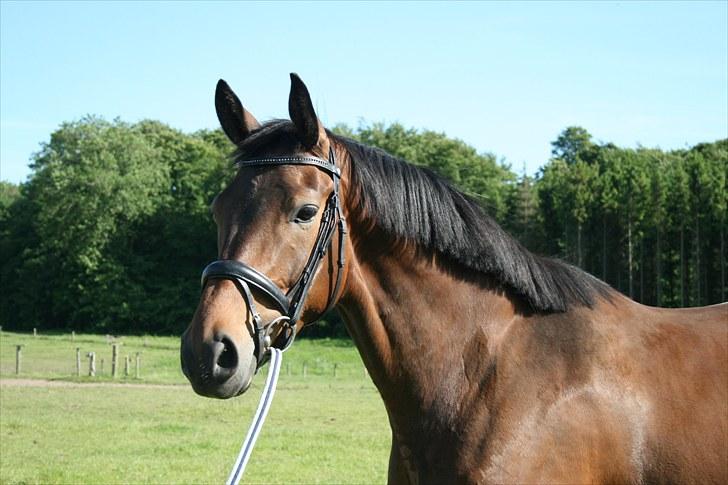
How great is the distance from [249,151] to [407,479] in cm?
166

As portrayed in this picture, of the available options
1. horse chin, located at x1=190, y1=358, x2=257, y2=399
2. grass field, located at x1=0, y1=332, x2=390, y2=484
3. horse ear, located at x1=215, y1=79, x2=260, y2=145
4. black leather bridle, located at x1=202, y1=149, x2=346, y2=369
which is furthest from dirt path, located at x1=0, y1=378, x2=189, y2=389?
horse chin, located at x1=190, y1=358, x2=257, y2=399

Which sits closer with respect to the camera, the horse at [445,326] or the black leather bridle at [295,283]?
the black leather bridle at [295,283]

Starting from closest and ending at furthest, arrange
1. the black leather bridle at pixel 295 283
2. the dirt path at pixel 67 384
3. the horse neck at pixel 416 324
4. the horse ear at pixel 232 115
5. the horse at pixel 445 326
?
the black leather bridle at pixel 295 283 < the horse at pixel 445 326 < the horse neck at pixel 416 324 < the horse ear at pixel 232 115 < the dirt path at pixel 67 384

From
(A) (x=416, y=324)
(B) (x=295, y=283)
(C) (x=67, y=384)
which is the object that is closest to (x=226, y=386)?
(B) (x=295, y=283)

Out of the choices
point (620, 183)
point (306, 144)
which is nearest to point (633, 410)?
point (306, 144)

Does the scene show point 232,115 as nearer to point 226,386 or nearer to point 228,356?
point 228,356

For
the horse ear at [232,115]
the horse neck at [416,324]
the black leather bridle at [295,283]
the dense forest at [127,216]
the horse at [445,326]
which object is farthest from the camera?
the dense forest at [127,216]

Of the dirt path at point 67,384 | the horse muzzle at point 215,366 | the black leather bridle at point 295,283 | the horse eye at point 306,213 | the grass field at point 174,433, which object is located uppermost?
the horse eye at point 306,213

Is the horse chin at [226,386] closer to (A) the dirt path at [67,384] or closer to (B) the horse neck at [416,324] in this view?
(B) the horse neck at [416,324]

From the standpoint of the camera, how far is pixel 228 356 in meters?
2.72

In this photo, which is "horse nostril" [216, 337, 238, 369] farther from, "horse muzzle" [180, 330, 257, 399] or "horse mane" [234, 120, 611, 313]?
"horse mane" [234, 120, 611, 313]

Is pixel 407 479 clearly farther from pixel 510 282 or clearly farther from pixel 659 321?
pixel 659 321

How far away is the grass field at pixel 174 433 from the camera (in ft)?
35.1

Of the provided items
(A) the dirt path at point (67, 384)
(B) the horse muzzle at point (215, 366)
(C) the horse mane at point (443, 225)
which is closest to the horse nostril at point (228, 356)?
(B) the horse muzzle at point (215, 366)
